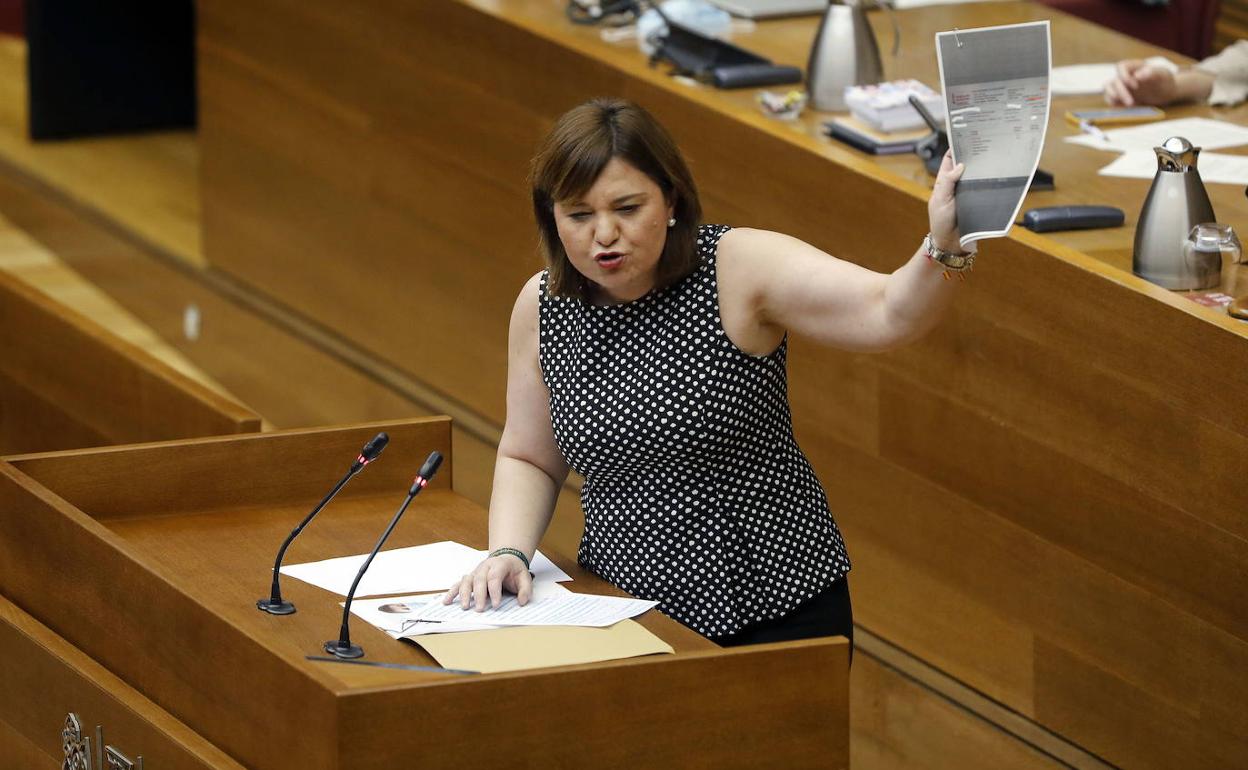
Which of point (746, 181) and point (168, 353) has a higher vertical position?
point (746, 181)

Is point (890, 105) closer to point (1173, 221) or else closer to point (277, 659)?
point (1173, 221)

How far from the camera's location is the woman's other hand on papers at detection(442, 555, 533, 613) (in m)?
2.20

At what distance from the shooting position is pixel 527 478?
240 centimetres

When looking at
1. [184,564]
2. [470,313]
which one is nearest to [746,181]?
[470,313]

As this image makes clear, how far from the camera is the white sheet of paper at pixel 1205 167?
10.7 ft

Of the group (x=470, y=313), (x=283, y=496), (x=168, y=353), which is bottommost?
(x=168, y=353)

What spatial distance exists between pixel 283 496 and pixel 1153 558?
120cm

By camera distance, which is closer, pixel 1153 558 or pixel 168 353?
pixel 1153 558

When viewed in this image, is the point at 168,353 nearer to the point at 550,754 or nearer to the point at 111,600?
the point at 111,600

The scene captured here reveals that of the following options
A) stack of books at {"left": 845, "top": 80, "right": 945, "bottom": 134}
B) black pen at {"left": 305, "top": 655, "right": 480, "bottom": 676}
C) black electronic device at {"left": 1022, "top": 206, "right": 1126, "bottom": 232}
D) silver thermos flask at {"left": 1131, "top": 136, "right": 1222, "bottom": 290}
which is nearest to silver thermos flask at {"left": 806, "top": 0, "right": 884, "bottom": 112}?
stack of books at {"left": 845, "top": 80, "right": 945, "bottom": 134}

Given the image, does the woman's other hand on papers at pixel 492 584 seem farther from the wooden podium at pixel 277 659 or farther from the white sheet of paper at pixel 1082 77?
the white sheet of paper at pixel 1082 77

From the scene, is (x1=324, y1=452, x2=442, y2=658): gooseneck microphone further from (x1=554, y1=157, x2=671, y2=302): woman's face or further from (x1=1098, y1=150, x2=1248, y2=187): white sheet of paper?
(x1=1098, y1=150, x2=1248, y2=187): white sheet of paper

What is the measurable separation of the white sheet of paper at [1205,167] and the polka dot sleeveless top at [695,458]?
1.27 m

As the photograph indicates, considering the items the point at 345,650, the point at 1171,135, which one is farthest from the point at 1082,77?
the point at 345,650
